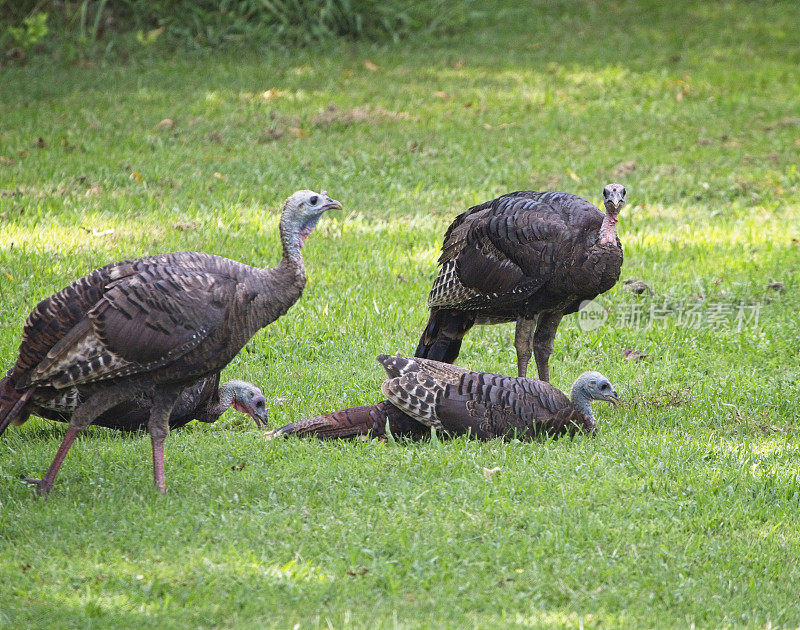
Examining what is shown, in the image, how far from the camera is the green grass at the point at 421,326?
4.76 meters

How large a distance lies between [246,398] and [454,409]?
54.0 inches

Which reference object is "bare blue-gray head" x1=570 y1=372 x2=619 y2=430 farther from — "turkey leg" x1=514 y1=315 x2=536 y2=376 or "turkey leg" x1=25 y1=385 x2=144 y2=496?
"turkey leg" x1=25 y1=385 x2=144 y2=496

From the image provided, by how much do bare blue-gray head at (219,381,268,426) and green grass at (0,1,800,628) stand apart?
179 mm

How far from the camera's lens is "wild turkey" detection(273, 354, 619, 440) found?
6.47 m

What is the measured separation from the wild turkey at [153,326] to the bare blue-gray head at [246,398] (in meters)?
0.96

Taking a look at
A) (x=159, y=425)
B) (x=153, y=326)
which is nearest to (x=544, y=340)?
(x=159, y=425)

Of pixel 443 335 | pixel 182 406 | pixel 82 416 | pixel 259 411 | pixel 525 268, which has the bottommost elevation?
pixel 259 411

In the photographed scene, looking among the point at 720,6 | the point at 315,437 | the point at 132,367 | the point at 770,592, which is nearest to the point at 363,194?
the point at 315,437

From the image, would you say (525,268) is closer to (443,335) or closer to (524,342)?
(524,342)

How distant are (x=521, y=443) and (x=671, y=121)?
8.60 m

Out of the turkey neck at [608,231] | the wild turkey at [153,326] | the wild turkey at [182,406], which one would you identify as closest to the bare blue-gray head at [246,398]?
the wild turkey at [182,406]
